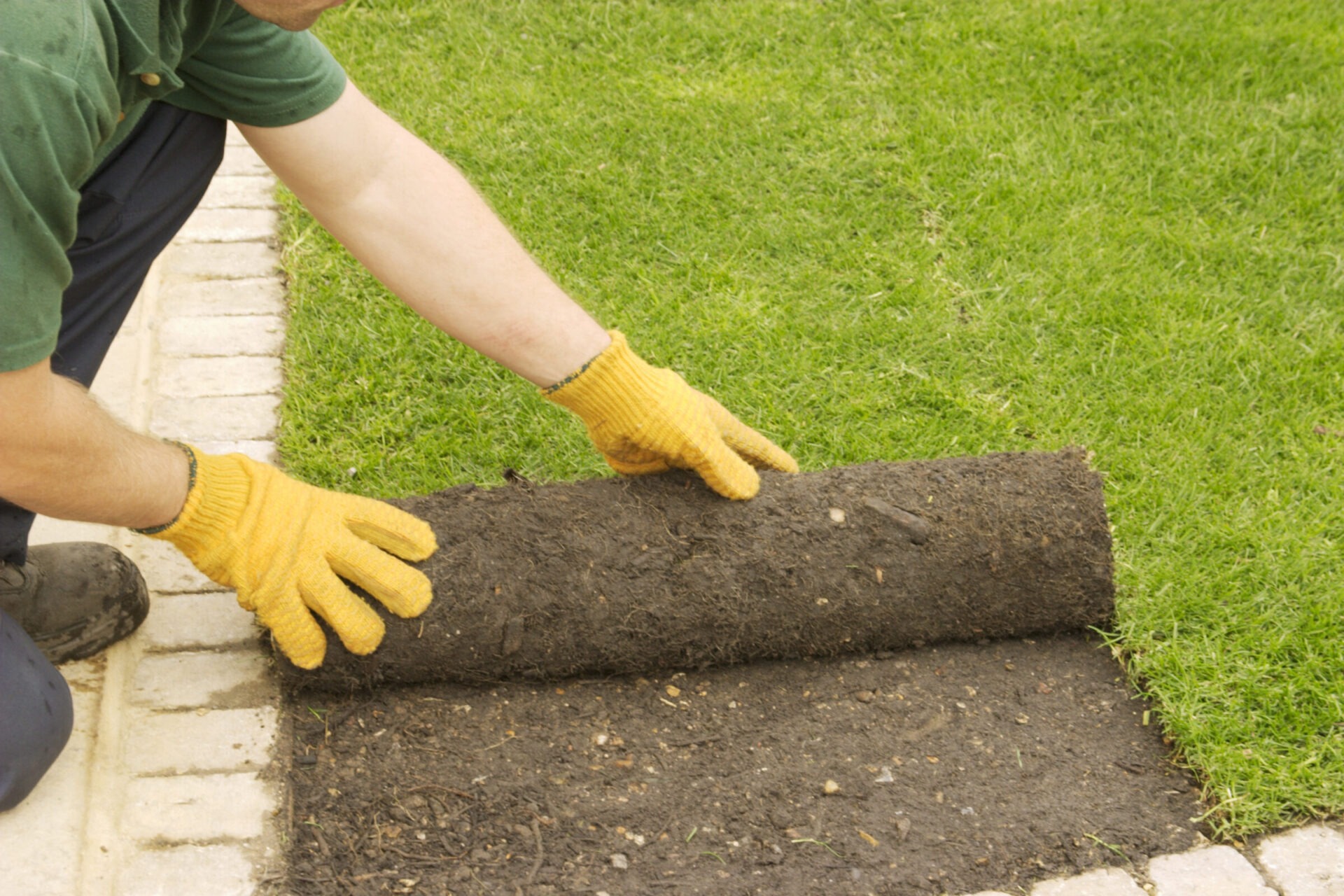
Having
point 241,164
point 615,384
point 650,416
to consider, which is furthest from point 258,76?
point 241,164

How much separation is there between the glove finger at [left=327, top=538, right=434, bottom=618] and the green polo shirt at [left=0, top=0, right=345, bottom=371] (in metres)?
0.73

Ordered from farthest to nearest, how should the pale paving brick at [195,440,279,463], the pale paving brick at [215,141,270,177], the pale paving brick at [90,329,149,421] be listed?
the pale paving brick at [215,141,270,177] < the pale paving brick at [90,329,149,421] < the pale paving brick at [195,440,279,463]

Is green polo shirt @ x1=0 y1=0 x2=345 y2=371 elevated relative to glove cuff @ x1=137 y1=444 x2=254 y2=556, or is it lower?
elevated

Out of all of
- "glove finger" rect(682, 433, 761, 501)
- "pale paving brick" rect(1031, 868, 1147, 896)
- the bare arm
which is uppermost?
the bare arm

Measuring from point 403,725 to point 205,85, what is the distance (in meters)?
1.44

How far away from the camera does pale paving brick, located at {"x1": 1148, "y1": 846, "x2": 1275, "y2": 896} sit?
2139mm

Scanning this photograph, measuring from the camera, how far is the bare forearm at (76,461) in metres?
1.78

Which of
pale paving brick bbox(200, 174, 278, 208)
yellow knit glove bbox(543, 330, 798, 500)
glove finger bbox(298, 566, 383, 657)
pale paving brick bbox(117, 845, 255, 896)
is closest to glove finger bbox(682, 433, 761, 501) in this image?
yellow knit glove bbox(543, 330, 798, 500)

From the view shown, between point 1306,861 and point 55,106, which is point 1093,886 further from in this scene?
point 55,106

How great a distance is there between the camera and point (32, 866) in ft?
6.88

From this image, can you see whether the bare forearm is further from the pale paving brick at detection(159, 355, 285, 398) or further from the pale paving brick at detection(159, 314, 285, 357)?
the pale paving brick at detection(159, 314, 285, 357)

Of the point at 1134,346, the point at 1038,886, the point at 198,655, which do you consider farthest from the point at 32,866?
the point at 1134,346

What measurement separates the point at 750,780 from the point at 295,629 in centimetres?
102

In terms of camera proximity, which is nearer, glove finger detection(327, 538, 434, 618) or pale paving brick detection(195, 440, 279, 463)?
glove finger detection(327, 538, 434, 618)
